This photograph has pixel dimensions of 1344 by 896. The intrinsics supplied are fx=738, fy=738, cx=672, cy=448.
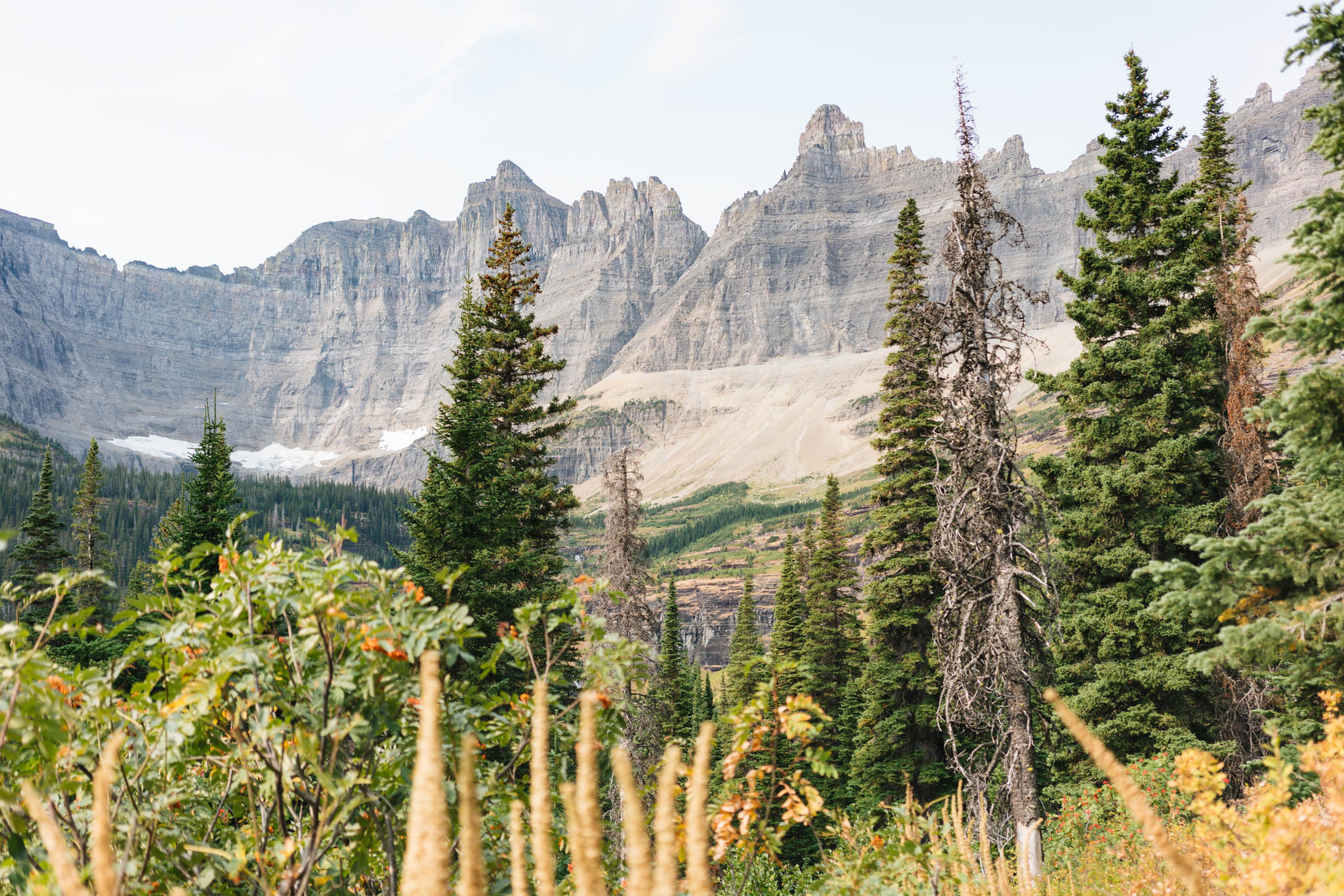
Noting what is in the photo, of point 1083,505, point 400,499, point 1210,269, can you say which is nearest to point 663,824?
point 1083,505

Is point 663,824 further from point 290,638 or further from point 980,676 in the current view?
point 980,676

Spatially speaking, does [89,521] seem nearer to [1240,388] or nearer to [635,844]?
[1240,388]

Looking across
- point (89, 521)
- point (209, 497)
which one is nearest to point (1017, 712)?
point (209, 497)

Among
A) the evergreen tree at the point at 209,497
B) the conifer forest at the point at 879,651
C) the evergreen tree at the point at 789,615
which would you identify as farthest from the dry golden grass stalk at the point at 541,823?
the evergreen tree at the point at 789,615

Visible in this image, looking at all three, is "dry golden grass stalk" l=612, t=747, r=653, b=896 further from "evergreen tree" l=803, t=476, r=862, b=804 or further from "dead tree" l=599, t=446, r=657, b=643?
"evergreen tree" l=803, t=476, r=862, b=804

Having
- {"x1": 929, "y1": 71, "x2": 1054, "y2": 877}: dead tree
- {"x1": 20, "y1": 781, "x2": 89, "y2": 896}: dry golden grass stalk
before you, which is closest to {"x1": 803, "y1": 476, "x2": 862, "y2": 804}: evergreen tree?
{"x1": 929, "y1": 71, "x2": 1054, "y2": 877}: dead tree

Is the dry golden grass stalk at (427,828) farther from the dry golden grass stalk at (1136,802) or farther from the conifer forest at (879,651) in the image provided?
the dry golden grass stalk at (1136,802)

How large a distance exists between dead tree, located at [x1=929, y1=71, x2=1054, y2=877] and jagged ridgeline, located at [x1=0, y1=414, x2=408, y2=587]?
119 metres

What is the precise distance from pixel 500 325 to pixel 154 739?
18.5 meters

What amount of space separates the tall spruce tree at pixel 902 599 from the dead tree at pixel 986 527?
6.33 m

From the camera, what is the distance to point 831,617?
1267 inches

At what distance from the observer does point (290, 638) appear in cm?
334

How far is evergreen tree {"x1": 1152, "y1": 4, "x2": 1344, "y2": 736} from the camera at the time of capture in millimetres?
6730

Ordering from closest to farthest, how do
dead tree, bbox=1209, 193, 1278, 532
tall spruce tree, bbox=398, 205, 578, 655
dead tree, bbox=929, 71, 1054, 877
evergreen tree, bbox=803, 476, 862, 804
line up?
1. dead tree, bbox=929, 71, 1054, 877
2. dead tree, bbox=1209, 193, 1278, 532
3. tall spruce tree, bbox=398, 205, 578, 655
4. evergreen tree, bbox=803, 476, 862, 804
